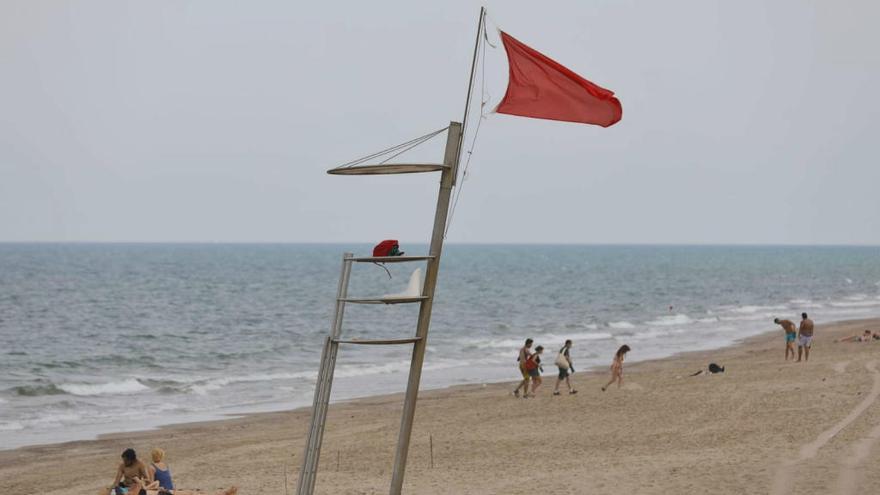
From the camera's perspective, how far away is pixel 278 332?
52.1 m

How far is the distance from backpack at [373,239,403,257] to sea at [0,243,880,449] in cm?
26

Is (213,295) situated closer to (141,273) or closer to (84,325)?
(84,325)

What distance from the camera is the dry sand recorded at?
48.7ft

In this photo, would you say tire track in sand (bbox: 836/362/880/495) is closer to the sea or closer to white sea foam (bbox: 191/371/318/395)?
the sea

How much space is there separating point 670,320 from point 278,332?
71.5ft

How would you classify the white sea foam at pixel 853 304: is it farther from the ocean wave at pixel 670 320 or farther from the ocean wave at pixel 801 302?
the ocean wave at pixel 670 320

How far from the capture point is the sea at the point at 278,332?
1121 inches

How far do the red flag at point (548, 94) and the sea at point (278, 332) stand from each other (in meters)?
2.06

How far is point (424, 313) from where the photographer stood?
966 cm

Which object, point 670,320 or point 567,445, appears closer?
point 567,445

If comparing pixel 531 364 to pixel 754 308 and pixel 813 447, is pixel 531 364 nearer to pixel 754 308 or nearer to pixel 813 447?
pixel 813 447

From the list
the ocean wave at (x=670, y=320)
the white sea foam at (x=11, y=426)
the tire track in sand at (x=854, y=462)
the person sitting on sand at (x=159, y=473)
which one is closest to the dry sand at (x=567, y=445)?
the tire track in sand at (x=854, y=462)

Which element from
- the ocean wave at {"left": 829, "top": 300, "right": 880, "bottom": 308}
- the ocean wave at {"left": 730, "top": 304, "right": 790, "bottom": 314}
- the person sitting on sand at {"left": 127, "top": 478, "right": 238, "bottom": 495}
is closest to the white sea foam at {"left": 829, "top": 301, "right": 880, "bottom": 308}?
the ocean wave at {"left": 829, "top": 300, "right": 880, "bottom": 308}

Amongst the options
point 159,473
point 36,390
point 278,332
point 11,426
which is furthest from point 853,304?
point 159,473
